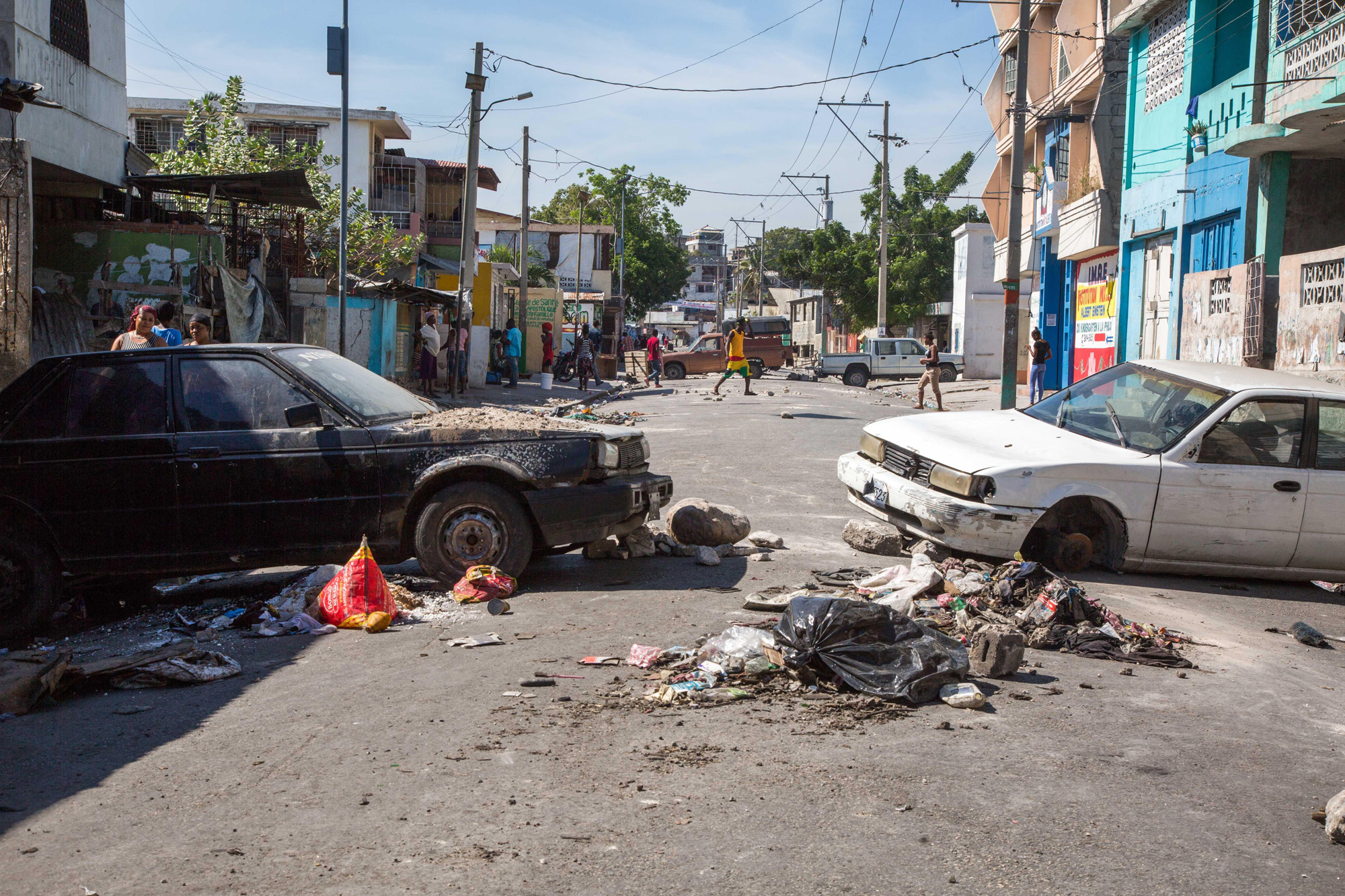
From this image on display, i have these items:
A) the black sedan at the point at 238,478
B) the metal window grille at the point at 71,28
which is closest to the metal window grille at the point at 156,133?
the metal window grille at the point at 71,28

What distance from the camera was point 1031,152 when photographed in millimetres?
33562

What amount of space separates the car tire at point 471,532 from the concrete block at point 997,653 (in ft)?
9.06

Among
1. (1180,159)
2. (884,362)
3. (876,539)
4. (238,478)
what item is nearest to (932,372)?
(1180,159)

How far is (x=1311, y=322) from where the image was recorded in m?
14.1

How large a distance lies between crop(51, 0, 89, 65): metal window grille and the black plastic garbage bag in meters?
16.8

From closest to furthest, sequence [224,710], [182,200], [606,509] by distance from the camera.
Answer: [224,710] < [606,509] < [182,200]

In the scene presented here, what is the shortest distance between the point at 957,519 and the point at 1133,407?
1.80m

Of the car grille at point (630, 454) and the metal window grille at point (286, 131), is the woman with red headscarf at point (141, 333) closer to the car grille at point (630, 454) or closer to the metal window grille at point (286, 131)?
the car grille at point (630, 454)

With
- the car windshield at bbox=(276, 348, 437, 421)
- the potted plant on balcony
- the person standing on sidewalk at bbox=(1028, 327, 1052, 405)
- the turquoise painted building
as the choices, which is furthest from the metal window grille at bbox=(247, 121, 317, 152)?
the car windshield at bbox=(276, 348, 437, 421)

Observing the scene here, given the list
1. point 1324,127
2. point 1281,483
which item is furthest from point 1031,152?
point 1281,483

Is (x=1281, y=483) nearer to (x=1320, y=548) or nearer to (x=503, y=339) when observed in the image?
(x=1320, y=548)

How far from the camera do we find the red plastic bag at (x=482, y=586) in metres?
6.28

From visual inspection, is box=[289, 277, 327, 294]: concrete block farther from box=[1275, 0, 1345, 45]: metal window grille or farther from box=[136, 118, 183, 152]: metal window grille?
box=[136, 118, 183, 152]: metal window grille

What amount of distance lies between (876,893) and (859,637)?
6.23 feet
